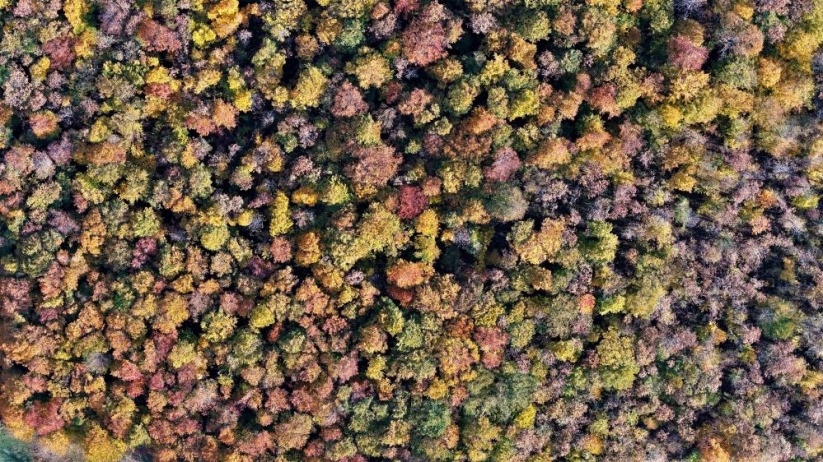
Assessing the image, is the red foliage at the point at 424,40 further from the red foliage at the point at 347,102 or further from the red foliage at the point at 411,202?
the red foliage at the point at 411,202

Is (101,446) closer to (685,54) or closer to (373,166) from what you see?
(373,166)

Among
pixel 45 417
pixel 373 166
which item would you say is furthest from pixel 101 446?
pixel 373 166

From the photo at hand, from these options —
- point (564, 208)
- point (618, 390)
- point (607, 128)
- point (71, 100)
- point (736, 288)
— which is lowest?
point (618, 390)

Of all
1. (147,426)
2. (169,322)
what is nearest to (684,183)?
(169,322)

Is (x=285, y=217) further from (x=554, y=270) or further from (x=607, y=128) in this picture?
(x=607, y=128)

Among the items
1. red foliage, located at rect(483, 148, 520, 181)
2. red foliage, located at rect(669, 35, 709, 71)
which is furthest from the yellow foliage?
red foliage, located at rect(669, 35, 709, 71)

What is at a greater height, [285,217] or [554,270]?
[285,217]

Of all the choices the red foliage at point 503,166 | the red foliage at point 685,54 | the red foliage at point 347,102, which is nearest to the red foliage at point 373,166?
the red foliage at point 347,102

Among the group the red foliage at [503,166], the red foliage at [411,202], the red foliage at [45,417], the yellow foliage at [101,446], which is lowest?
the yellow foliage at [101,446]

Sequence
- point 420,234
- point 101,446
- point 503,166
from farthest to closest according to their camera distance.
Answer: point 420,234 → point 101,446 → point 503,166
